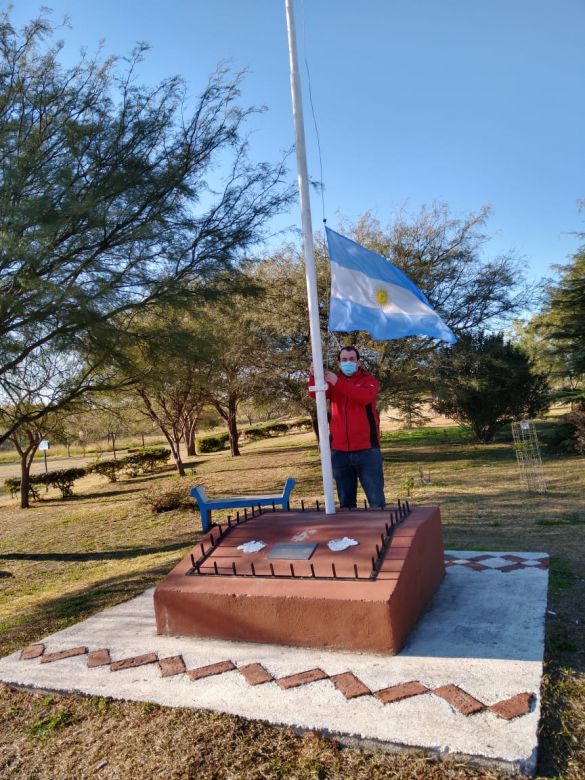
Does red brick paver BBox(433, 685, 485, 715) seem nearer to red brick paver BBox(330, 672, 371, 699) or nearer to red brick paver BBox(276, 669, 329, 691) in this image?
red brick paver BBox(330, 672, 371, 699)

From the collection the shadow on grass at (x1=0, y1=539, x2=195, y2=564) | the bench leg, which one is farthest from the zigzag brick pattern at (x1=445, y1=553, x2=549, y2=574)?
the shadow on grass at (x1=0, y1=539, x2=195, y2=564)

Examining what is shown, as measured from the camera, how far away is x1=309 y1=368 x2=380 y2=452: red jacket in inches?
178

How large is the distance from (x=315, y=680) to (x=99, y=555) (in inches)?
274

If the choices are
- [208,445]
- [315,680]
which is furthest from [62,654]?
[208,445]

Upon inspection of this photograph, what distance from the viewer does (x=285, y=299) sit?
16.0 metres

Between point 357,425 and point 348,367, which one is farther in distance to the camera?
point 357,425

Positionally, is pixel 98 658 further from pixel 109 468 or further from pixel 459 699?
pixel 109 468

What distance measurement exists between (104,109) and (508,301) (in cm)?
1344

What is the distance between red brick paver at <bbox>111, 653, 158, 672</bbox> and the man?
1894 mm

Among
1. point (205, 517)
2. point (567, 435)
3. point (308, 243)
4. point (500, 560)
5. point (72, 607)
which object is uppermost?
point (308, 243)

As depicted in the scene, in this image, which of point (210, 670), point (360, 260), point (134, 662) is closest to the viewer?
point (210, 670)

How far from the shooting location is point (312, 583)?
10.8 feet

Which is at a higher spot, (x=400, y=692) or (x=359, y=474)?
(x=359, y=474)

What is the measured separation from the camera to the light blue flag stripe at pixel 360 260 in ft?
14.0
